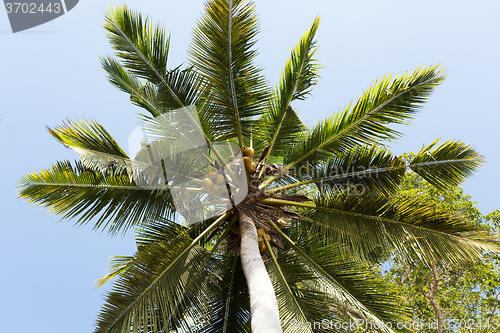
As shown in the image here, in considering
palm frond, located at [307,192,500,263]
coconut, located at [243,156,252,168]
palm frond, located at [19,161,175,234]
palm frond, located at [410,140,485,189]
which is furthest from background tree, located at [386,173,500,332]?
palm frond, located at [19,161,175,234]

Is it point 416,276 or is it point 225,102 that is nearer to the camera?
point 225,102

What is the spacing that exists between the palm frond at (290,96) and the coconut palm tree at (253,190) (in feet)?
0.07

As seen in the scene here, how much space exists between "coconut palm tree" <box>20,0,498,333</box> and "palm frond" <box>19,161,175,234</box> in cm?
2

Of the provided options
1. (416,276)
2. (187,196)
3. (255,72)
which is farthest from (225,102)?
Answer: (416,276)

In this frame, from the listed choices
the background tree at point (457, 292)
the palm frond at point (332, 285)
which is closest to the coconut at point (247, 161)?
the palm frond at point (332, 285)

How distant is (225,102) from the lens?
5.13 m

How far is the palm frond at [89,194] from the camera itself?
4648mm

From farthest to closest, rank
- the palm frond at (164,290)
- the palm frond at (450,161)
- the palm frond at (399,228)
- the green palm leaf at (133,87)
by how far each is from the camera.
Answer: the green palm leaf at (133,87) → the palm frond at (450,161) → the palm frond at (399,228) → the palm frond at (164,290)

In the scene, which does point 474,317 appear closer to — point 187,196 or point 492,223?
point 492,223

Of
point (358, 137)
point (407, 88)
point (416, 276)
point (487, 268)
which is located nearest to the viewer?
point (407, 88)

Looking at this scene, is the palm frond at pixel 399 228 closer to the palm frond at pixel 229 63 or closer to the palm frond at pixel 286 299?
the palm frond at pixel 286 299

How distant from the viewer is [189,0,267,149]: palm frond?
482 centimetres

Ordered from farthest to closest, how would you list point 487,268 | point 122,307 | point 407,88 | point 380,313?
1. point 487,268
2. point 407,88
3. point 380,313
4. point 122,307

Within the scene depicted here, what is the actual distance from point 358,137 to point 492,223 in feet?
20.7
